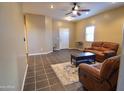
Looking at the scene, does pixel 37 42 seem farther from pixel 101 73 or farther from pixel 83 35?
pixel 101 73

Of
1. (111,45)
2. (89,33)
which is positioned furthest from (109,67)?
(89,33)

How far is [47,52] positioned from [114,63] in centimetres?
562

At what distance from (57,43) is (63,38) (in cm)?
80

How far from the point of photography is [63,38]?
870cm

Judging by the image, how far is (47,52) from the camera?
6.90 metres

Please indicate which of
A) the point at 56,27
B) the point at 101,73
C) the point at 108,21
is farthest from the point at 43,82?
the point at 56,27

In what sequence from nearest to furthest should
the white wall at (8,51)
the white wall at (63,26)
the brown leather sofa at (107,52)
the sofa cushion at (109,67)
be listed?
the white wall at (8,51)
the sofa cushion at (109,67)
the brown leather sofa at (107,52)
the white wall at (63,26)

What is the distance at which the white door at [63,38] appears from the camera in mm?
8506

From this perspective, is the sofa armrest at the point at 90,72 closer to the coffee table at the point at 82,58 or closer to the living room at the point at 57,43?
the living room at the point at 57,43

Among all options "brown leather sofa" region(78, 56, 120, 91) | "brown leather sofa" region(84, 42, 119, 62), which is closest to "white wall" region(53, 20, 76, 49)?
"brown leather sofa" region(84, 42, 119, 62)

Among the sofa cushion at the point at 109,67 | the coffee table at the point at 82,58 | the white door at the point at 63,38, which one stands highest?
the white door at the point at 63,38

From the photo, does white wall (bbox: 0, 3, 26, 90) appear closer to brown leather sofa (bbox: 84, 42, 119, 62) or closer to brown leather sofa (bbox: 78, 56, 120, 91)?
brown leather sofa (bbox: 78, 56, 120, 91)

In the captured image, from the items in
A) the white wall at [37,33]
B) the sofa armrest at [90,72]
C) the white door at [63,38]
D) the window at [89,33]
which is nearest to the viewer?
the sofa armrest at [90,72]

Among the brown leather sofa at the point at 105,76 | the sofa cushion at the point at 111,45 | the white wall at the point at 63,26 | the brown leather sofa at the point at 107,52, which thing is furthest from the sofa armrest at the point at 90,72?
the white wall at the point at 63,26
